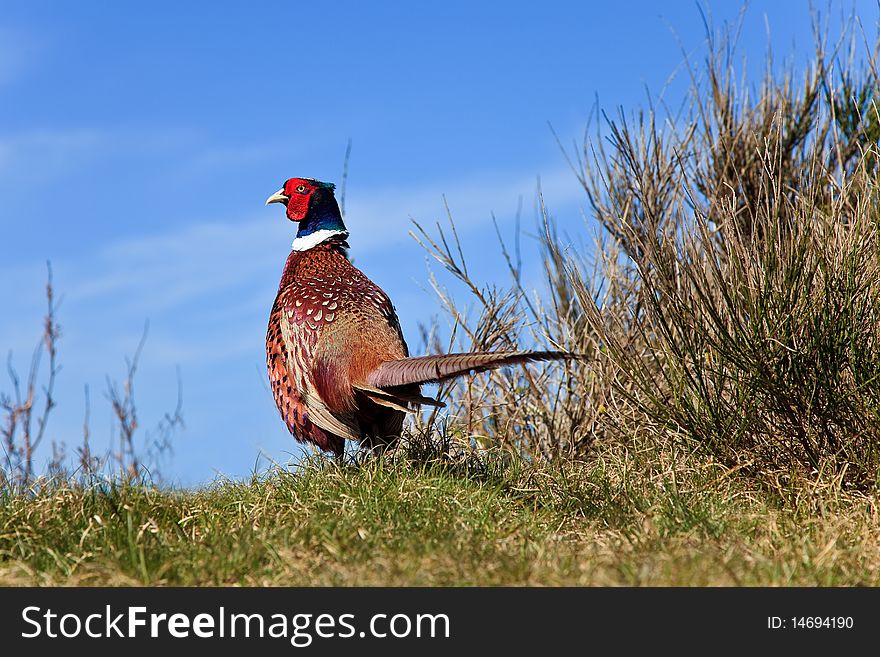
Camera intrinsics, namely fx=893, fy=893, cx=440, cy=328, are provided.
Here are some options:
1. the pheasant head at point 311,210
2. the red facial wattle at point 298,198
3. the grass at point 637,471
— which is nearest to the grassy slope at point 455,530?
the grass at point 637,471

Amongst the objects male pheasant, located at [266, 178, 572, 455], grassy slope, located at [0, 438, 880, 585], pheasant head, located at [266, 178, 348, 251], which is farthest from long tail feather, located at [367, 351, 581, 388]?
pheasant head, located at [266, 178, 348, 251]

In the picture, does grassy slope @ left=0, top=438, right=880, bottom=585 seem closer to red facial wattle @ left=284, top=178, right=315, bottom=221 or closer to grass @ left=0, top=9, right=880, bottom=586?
grass @ left=0, top=9, right=880, bottom=586

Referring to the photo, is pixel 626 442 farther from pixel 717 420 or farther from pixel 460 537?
pixel 460 537

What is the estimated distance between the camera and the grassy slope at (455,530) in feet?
9.76

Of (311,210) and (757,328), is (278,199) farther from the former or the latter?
(757,328)

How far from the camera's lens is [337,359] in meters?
4.34

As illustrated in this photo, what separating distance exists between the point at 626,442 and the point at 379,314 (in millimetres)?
1611

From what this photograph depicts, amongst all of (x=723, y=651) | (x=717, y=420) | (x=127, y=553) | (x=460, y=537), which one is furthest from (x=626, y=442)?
(x=127, y=553)

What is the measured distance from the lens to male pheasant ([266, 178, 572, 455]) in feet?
13.8

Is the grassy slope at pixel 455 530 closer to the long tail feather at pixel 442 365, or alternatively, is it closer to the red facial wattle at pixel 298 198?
the long tail feather at pixel 442 365

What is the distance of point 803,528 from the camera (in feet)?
12.8

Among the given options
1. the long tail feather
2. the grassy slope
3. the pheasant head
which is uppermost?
the pheasant head

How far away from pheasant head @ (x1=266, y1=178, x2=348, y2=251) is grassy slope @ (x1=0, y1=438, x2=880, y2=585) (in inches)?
55.5

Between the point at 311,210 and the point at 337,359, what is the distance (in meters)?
1.11
